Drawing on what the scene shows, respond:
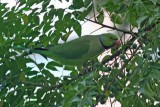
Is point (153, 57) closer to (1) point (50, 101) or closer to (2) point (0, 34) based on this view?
(1) point (50, 101)

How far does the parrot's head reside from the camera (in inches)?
65.2

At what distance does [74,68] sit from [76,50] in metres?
0.11

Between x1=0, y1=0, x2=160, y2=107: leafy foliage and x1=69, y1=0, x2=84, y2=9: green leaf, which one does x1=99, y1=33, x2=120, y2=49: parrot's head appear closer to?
x1=0, y1=0, x2=160, y2=107: leafy foliage

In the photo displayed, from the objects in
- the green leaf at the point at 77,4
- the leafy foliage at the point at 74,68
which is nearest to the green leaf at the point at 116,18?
the leafy foliage at the point at 74,68

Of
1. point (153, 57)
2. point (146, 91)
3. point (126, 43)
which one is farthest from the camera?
point (126, 43)

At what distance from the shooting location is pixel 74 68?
1721mm

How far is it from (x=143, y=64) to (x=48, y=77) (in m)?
0.49

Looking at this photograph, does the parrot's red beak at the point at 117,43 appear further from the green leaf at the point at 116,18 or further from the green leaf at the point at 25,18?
the green leaf at the point at 25,18

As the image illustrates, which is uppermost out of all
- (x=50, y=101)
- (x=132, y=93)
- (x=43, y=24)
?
(x=43, y=24)

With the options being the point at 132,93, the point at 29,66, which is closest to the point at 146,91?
the point at 132,93

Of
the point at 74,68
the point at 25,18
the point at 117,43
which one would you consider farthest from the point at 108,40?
the point at 25,18

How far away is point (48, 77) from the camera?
1.62 metres

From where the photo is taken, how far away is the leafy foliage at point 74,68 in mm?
1224

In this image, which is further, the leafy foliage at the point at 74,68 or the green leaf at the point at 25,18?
the green leaf at the point at 25,18
